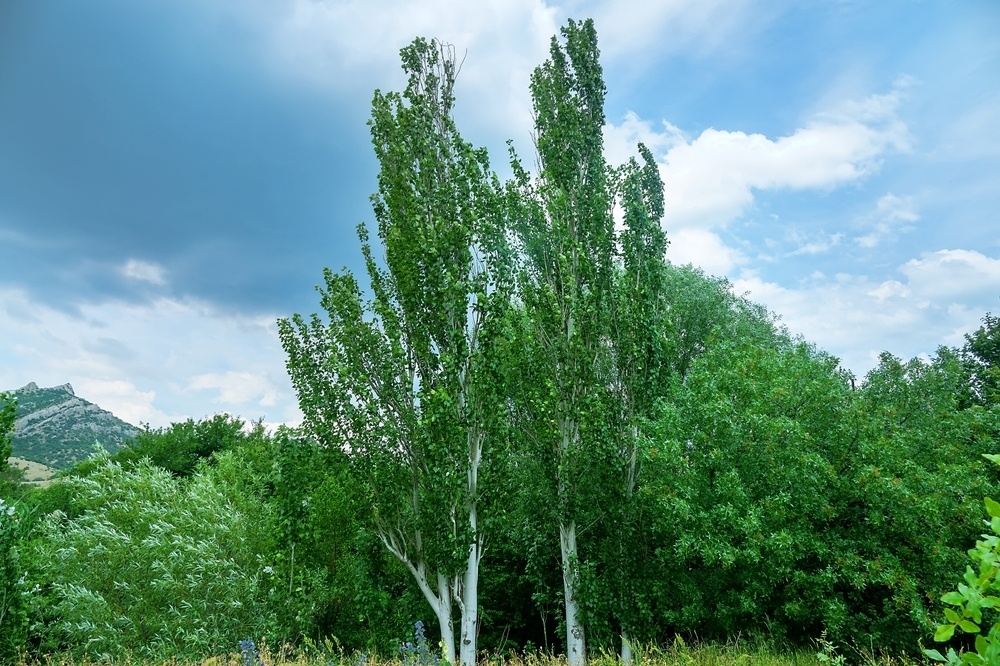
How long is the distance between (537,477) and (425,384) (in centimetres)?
434

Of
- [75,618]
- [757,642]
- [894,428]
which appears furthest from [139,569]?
[894,428]

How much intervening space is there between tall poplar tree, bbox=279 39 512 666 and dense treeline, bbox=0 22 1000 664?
0.21ft

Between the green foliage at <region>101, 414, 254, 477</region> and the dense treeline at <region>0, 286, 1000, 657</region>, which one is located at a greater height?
the green foliage at <region>101, 414, 254, 477</region>

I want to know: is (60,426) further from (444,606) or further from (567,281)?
(567,281)

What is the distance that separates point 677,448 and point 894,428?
565 cm

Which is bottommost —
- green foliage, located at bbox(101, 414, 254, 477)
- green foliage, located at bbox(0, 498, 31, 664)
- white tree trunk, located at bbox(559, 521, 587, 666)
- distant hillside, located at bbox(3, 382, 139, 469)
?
white tree trunk, located at bbox(559, 521, 587, 666)

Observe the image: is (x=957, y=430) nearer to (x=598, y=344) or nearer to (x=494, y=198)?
(x=598, y=344)

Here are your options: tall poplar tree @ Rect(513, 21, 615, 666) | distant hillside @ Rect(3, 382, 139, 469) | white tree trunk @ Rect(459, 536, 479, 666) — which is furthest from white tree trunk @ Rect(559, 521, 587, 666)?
distant hillside @ Rect(3, 382, 139, 469)

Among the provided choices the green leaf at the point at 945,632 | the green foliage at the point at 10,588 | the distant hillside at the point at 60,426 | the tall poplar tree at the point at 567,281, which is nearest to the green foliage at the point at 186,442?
the green foliage at the point at 10,588

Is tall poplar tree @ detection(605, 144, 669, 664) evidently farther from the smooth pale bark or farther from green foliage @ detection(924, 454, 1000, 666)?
green foliage @ detection(924, 454, 1000, 666)

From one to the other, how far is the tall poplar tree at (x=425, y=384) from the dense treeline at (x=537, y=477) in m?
0.07

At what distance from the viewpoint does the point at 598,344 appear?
1557 cm

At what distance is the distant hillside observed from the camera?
84.1 m

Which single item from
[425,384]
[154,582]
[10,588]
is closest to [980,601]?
[425,384]
